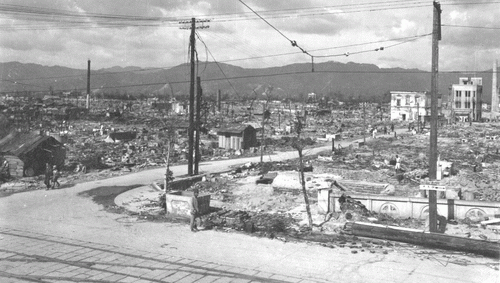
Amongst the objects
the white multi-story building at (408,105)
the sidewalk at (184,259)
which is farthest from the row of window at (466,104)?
the sidewalk at (184,259)

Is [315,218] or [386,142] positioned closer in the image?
[315,218]

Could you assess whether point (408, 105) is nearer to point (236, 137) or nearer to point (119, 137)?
point (236, 137)

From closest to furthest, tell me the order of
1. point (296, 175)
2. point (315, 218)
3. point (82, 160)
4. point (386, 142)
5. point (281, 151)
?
point (315, 218), point (296, 175), point (82, 160), point (281, 151), point (386, 142)

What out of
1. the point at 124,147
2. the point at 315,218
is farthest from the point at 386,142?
the point at 315,218

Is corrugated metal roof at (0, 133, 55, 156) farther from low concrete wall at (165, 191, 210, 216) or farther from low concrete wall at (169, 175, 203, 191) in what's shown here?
low concrete wall at (165, 191, 210, 216)

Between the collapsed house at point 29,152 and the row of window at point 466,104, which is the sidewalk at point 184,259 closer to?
the collapsed house at point 29,152

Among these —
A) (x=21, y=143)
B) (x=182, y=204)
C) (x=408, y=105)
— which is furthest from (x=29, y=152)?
(x=408, y=105)

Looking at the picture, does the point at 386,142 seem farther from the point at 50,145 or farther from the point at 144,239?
the point at 144,239
